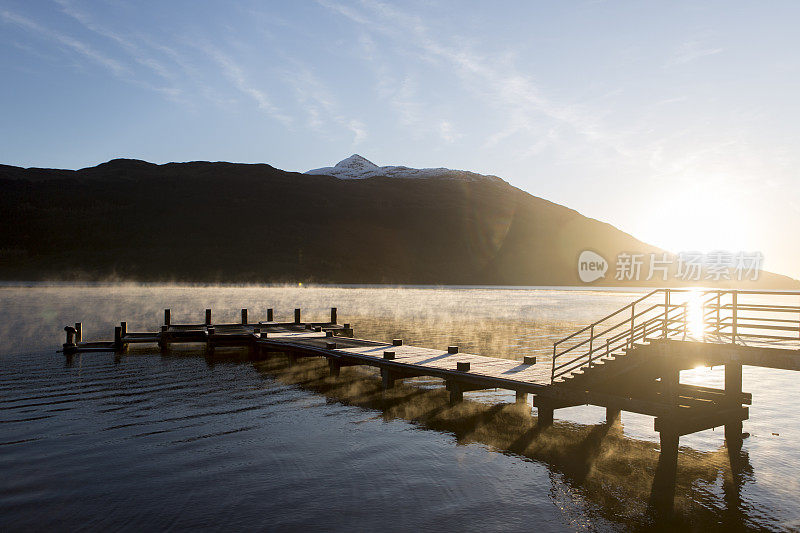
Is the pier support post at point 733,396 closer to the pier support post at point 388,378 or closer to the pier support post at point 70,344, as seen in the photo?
the pier support post at point 388,378

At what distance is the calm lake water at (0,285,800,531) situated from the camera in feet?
38.2

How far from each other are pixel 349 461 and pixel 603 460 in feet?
22.4

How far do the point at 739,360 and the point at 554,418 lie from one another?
748 cm

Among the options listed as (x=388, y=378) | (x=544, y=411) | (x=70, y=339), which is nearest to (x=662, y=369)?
(x=544, y=411)

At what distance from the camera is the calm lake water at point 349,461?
11.6 meters

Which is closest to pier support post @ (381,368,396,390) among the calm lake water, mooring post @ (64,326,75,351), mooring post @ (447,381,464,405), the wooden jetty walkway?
the wooden jetty walkway

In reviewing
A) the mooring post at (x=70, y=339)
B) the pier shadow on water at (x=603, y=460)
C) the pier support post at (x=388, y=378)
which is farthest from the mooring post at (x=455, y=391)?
the mooring post at (x=70, y=339)

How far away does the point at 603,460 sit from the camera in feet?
50.6

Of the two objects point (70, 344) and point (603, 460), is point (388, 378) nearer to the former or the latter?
point (603, 460)

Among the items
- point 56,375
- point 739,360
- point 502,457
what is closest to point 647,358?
point 739,360

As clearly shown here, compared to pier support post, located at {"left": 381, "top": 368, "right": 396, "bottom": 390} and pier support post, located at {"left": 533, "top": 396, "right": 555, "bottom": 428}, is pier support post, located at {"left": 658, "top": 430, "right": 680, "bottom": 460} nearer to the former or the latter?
pier support post, located at {"left": 533, "top": 396, "right": 555, "bottom": 428}

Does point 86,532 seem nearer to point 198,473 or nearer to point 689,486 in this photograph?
point 198,473

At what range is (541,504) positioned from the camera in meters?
12.4

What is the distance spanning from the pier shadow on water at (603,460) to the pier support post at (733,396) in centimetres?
94
